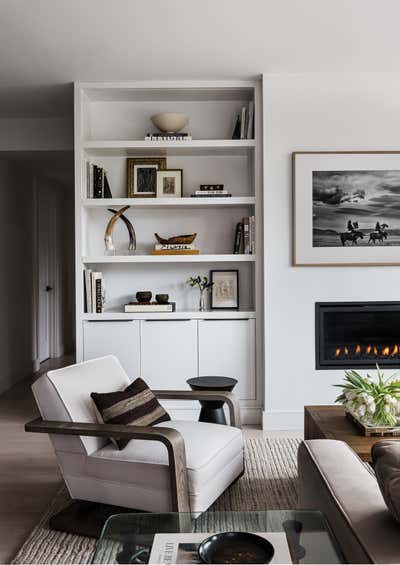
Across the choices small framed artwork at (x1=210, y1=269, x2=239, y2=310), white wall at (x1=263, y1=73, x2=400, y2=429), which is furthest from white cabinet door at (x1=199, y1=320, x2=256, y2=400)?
small framed artwork at (x1=210, y1=269, x2=239, y2=310)

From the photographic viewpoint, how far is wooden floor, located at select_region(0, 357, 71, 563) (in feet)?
9.49

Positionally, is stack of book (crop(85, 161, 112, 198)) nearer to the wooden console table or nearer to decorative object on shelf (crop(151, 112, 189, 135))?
decorative object on shelf (crop(151, 112, 189, 135))

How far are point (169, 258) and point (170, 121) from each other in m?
1.09

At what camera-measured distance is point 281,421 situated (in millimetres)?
4711

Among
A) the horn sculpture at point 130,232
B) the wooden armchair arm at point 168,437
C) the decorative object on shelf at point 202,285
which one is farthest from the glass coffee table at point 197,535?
the horn sculpture at point 130,232

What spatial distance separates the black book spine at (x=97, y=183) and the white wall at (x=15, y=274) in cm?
184

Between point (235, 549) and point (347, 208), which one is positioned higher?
point (347, 208)

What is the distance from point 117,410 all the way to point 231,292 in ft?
7.63

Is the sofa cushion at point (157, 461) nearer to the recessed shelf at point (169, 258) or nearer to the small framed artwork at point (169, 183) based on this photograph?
the recessed shelf at point (169, 258)

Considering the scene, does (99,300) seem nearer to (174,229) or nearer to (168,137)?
(174,229)

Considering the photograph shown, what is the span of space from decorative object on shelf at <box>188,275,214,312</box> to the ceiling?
1.60 meters

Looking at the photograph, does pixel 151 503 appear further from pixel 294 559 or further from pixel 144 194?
pixel 144 194

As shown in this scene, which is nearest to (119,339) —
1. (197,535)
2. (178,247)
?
(178,247)

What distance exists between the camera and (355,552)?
1.41 meters
